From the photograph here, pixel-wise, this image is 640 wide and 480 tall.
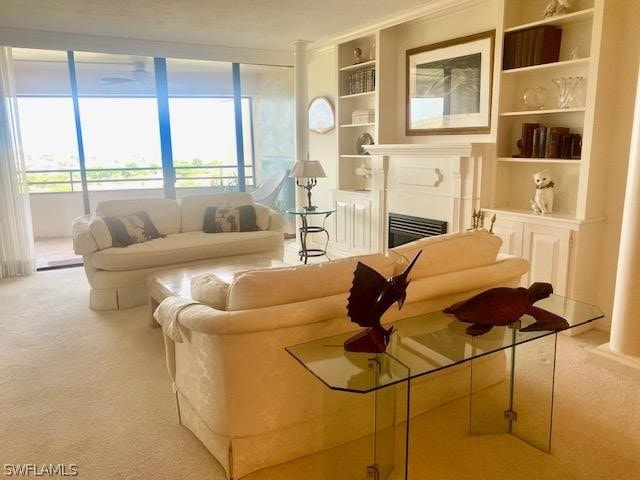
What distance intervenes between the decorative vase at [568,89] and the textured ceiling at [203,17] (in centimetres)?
139

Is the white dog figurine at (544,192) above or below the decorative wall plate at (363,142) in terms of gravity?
below

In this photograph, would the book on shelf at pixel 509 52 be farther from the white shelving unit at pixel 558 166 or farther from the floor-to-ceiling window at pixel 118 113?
the floor-to-ceiling window at pixel 118 113

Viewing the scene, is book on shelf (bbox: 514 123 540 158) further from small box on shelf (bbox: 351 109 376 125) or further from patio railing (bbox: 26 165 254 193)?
patio railing (bbox: 26 165 254 193)

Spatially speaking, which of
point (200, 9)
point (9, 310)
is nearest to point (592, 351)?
point (200, 9)

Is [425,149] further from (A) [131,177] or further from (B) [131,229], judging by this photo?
(A) [131,177]

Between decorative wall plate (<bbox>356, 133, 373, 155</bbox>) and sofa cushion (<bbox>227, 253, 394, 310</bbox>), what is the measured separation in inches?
144

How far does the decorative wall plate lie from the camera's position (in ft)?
18.2

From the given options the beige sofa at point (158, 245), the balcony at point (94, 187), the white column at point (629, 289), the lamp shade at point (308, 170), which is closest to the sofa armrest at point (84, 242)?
the beige sofa at point (158, 245)

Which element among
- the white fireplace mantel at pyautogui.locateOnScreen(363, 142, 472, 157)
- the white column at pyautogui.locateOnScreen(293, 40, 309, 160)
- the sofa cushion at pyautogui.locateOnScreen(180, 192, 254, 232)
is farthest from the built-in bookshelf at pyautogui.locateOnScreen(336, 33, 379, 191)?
the sofa cushion at pyautogui.locateOnScreen(180, 192, 254, 232)

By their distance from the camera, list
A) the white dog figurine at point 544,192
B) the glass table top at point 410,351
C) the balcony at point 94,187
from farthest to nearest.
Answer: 1. the balcony at point 94,187
2. the white dog figurine at point 544,192
3. the glass table top at point 410,351

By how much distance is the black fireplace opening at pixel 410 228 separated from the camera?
14.7ft

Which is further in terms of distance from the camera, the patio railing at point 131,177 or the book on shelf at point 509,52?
the patio railing at point 131,177

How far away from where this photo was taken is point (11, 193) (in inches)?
200

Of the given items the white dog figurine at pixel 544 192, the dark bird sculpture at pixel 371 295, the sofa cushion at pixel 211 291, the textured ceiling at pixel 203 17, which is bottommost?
the sofa cushion at pixel 211 291
